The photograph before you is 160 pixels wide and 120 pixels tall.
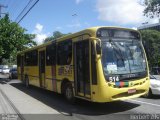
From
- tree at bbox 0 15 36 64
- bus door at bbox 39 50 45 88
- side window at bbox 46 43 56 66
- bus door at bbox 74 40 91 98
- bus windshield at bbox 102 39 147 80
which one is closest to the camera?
bus windshield at bbox 102 39 147 80

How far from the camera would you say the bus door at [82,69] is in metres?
11.1

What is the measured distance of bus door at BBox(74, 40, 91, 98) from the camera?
436 inches

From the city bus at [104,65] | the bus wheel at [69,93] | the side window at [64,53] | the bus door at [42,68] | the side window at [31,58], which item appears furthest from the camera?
the side window at [31,58]

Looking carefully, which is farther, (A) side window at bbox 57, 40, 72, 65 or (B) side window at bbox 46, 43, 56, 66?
(B) side window at bbox 46, 43, 56, 66

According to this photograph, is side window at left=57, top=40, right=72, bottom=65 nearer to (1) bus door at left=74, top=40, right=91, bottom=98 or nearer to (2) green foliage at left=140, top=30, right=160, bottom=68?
(1) bus door at left=74, top=40, right=91, bottom=98

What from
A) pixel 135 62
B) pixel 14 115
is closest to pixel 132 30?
pixel 135 62

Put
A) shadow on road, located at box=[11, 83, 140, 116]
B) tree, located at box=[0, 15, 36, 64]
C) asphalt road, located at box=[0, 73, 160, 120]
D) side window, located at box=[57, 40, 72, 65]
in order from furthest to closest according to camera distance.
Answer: tree, located at box=[0, 15, 36, 64], side window, located at box=[57, 40, 72, 65], shadow on road, located at box=[11, 83, 140, 116], asphalt road, located at box=[0, 73, 160, 120]

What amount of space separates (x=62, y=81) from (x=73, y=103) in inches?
53.4

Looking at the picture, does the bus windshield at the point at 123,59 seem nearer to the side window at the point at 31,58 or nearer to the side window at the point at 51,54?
the side window at the point at 51,54

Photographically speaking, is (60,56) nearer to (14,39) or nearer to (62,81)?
(62,81)

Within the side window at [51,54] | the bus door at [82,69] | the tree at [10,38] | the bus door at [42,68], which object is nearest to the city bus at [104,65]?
the bus door at [82,69]

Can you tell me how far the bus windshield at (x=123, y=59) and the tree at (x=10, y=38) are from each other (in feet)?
64.8

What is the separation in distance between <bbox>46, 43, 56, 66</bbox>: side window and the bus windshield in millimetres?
4630

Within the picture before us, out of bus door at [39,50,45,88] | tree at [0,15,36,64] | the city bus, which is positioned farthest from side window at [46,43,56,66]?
tree at [0,15,36,64]
